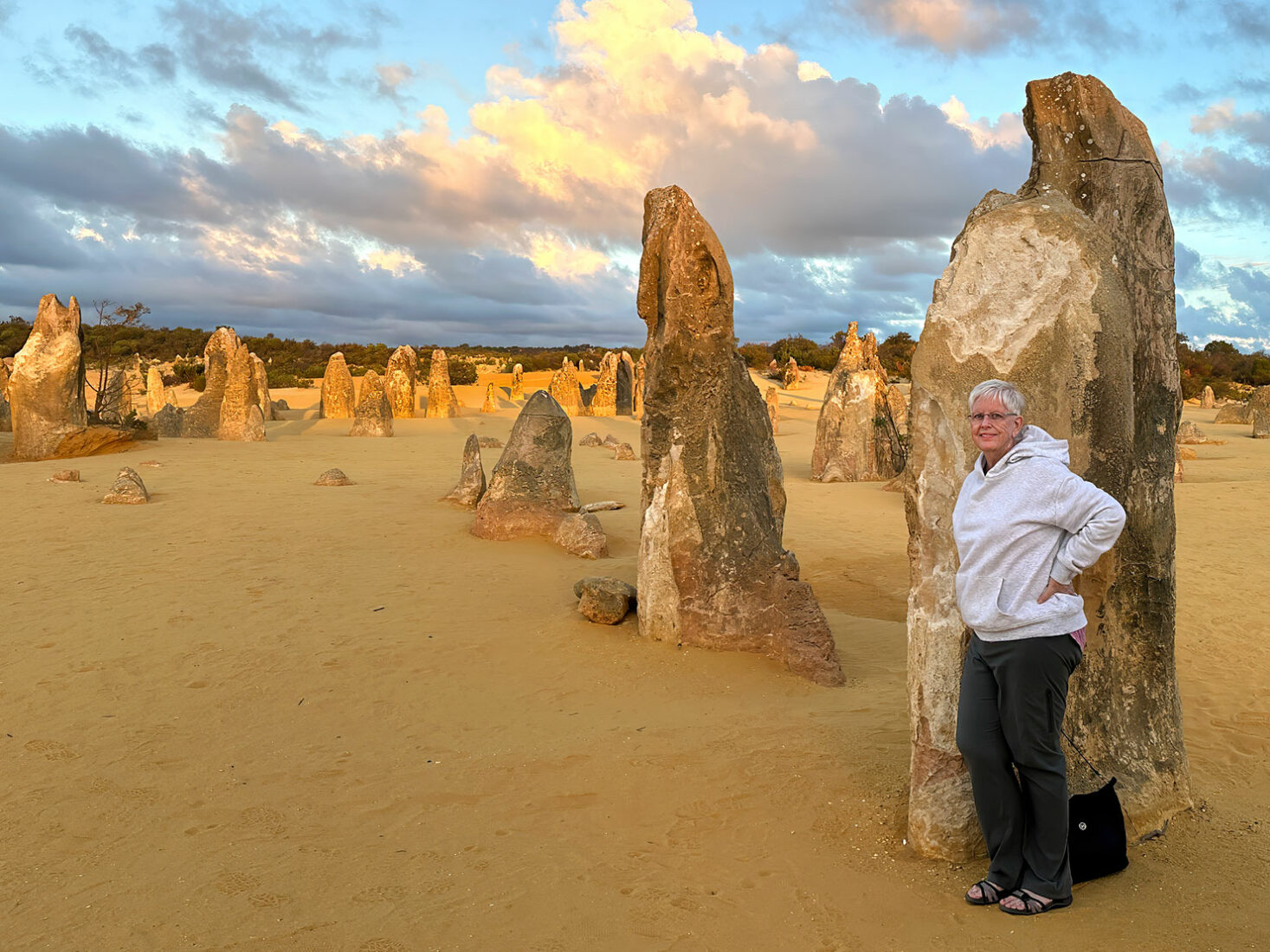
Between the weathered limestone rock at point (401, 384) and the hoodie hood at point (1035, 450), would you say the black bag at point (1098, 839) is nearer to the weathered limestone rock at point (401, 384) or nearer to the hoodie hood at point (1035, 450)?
the hoodie hood at point (1035, 450)

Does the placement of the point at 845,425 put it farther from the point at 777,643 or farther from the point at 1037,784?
the point at 1037,784

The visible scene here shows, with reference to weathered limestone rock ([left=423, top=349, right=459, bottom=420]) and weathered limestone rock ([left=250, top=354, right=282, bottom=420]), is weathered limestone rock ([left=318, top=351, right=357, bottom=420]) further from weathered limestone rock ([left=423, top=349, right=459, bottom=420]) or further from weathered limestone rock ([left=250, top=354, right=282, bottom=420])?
weathered limestone rock ([left=423, top=349, right=459, bottom=420])

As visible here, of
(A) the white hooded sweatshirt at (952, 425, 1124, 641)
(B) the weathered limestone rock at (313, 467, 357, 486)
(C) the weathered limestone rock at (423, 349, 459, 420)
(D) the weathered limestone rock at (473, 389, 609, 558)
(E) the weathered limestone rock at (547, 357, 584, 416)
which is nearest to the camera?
(A) the white hooded sweatshirt at (952, 425, 1124, 641)

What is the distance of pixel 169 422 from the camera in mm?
22625

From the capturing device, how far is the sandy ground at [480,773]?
3260 millimetres

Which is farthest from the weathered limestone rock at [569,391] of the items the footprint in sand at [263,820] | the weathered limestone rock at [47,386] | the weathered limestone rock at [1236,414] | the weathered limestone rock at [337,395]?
the footprint in sand at [263,820]

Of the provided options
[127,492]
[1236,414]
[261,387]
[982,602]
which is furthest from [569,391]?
[982,602]

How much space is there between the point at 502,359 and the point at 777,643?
58.2 m

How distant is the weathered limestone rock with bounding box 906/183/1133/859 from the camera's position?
3.50m

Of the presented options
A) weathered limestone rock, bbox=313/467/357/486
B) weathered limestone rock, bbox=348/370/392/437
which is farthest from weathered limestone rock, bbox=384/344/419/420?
weathered limestone rock, bbox=313/467/357/486

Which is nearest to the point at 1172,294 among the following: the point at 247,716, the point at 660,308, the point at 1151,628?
the point at 1151,628

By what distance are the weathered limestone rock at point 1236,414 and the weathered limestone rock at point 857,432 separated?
60.9 ft

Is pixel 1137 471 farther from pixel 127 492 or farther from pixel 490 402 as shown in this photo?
pixel 490 402

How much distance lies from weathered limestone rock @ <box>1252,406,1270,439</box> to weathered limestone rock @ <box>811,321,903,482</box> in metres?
14.8
